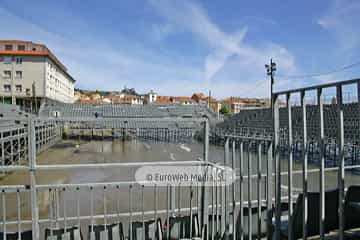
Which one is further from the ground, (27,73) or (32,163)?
(27,73)

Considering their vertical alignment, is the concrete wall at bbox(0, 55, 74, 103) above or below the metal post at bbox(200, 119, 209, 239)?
above

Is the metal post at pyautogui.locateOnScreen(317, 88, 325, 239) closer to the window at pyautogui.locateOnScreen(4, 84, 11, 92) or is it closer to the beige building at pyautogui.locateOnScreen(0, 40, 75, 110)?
the beige building at pyautogui.locateOnScreen(0, 40, 75, 110)

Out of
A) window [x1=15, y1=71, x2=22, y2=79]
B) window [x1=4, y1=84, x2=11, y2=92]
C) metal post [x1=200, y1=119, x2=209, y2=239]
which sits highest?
window [x1=15, y1=71, x2=22, y2=79]

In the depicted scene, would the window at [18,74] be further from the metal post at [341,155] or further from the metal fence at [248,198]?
the metal post at [341,155]

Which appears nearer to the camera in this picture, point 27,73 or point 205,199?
point 205,199

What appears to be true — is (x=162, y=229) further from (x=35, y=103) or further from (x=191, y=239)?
(x=35, y=103)

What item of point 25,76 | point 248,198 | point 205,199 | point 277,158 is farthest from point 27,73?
point 277,158

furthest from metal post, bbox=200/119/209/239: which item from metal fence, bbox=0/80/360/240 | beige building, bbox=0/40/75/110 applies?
beige building, bbox=0/40/75/110

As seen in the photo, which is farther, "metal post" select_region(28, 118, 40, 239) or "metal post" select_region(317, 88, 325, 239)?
"metal post" select_region(28, 118, 40, 239)

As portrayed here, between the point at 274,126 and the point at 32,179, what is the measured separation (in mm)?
2064

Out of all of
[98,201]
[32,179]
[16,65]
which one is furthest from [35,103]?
[32,179]

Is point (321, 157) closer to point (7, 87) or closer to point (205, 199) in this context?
point (205, 199)

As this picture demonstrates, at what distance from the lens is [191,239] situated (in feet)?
8.55


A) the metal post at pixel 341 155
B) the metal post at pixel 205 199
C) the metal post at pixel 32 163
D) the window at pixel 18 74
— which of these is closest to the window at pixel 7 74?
the window at pixel 18 74
